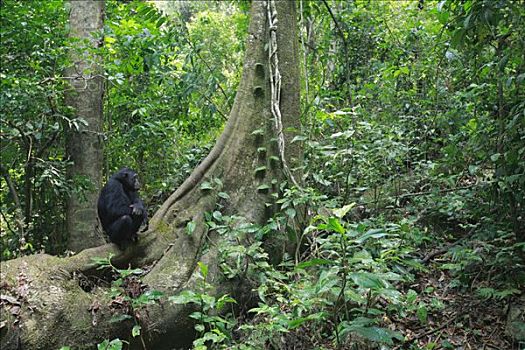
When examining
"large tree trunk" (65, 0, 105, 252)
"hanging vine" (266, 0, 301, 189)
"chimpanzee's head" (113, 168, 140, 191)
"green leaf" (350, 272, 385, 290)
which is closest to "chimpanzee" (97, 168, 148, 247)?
"chimpanzee's head" (113, 168, 140, 191)

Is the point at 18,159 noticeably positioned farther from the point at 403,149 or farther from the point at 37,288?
the point at 403,149

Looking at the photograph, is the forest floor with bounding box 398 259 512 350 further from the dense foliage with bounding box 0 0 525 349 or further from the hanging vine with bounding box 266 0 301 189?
the hanging vine with bounding box 266 0 301 189

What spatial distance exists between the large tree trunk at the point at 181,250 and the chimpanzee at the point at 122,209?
0.15m

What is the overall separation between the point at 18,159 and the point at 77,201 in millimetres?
951

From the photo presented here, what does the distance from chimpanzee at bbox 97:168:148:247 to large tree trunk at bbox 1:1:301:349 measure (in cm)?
15

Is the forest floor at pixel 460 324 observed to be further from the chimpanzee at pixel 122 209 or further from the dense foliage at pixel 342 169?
the chimpanzee at pixel 122 209

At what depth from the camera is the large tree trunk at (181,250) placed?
359 centimetres

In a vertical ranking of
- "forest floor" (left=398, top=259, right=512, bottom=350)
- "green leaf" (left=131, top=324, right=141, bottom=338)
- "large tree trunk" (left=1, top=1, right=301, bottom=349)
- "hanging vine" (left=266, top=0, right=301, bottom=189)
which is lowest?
"forest floor" (left=398, top=259, right=512, bottom=350)

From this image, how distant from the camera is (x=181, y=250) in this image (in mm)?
4484

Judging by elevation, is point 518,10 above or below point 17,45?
below

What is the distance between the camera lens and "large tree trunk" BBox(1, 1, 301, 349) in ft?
11.8

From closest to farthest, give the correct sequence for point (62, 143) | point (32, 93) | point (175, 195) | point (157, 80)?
point (32, 93) → point (175, 195) → point (62, 143) → point (157, 80)

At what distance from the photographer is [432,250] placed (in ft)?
16.8

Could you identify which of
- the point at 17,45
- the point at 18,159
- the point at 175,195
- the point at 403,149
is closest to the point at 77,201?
the point at 18,159
